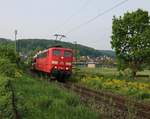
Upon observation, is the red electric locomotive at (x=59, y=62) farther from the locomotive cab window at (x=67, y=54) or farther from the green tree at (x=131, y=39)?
the green tree at (x=131, y=39)

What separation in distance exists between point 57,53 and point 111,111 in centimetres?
2276

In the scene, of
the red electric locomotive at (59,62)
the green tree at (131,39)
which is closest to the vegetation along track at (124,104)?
the red electric locomotive at (59,62)

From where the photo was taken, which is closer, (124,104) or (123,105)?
(123,105)

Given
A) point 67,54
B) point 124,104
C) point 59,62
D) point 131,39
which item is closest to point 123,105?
point 124,104

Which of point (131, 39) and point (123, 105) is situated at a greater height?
point (131, 39)

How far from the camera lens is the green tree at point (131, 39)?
54.6 m

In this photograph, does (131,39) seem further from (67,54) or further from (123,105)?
(123,105)

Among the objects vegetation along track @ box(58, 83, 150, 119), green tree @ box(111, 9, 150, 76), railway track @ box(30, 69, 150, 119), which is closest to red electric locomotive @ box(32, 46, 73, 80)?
vegetation along track @ box(58, 83, 150, 119)

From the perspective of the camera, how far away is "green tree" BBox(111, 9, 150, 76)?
54625mm

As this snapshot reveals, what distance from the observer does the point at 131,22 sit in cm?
5566

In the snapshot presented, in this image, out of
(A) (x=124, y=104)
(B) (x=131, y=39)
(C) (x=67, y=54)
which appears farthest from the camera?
(B) (x=131, y=39)

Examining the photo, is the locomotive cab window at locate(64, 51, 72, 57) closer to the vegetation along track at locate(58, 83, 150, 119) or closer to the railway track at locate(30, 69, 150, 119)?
the vegetation along track at locate(58, 83, 150, 119)

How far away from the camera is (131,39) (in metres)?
54.8

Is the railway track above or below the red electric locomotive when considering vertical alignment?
below
